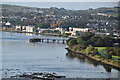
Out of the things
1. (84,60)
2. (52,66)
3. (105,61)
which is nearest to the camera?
(52,66)

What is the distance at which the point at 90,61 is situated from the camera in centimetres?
1043

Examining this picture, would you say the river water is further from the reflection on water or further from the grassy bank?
the grassy bank

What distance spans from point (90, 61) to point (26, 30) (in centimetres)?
1469

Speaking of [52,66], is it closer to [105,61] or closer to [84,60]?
[105,61]

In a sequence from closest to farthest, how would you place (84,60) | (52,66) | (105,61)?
1. (52,66)
2. (105,61)
3. (84,60)

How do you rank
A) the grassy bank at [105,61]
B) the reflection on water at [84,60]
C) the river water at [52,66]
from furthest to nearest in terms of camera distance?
the grassy bank at [105,61], the reflection on water at [84,60], the river water at [52,66]

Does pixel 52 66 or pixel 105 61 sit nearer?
pixel 52 66

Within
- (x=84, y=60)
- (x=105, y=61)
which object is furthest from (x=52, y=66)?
(x=84, y=60)

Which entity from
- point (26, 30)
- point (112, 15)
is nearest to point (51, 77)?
point (26, 30)

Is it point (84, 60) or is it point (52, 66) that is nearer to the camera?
point (52, 66)

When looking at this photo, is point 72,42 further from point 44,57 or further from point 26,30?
point 26,30

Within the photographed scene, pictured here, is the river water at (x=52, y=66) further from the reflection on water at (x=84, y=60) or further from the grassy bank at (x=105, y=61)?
the grassy bank at (x=105, y=61)

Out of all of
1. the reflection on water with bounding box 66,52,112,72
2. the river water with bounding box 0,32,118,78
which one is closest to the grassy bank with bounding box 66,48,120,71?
the reflection on water with bounding box 66,52,112,72

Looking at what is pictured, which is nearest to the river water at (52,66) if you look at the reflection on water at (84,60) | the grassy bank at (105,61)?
the reflection on water at (84,60)
